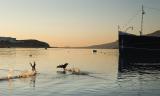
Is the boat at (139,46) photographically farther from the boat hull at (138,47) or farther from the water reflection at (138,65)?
the water reflection at (138,65)

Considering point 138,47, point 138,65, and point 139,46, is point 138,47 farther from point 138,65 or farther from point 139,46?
point 138,65

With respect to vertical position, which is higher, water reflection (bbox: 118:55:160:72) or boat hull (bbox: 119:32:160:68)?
boat hull (bbox: 119:32:160:68)

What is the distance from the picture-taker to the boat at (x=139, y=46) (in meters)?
149

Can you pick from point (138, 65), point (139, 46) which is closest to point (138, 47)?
point (139, 46)

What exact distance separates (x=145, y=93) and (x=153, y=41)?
114m

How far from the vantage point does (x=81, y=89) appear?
126 ft

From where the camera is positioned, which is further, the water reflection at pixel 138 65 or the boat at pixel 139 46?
the boat at pixel 139 46

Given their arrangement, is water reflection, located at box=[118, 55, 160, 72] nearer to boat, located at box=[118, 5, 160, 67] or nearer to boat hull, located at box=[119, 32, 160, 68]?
boat hull, located at box=[119, 32, 160, 68]

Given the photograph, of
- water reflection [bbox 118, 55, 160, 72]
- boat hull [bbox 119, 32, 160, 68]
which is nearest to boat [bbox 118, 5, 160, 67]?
boat hull [bbox 119, 32, 160, 68]

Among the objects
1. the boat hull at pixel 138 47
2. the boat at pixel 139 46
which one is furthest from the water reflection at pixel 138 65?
the boat at pixel 139 46

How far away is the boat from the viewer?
149 m

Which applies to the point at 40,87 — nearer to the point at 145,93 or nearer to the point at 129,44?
the point at 145,93

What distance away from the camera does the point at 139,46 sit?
492 feet

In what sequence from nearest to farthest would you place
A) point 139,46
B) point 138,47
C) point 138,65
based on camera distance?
point 138,65
point 139,46
point 138,47
